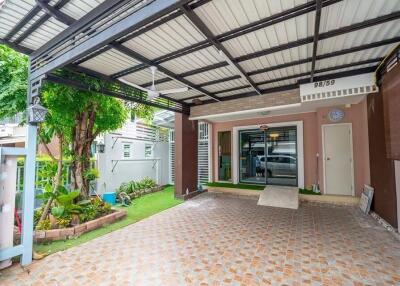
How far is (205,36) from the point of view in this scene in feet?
10.4

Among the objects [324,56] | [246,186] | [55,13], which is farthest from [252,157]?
[55,13]

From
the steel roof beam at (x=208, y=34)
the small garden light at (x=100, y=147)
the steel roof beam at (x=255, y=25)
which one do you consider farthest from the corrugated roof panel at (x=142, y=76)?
the small garden light at (x=100, y=147)

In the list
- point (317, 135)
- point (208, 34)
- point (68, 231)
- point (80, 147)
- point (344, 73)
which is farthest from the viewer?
point (317, 135)

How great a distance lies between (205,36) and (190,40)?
0.31 m

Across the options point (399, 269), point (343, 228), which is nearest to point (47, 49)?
point (399, 269)

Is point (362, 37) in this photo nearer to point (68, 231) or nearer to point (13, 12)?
point (13, 12)

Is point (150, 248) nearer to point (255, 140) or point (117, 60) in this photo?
point (117, 60)

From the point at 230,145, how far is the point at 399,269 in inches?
265

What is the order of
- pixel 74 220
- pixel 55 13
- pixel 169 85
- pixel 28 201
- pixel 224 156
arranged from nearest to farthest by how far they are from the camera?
1. pixel 55 13
2. pixel 28 201
3. pixel 74 220
4. pixel 169 85
5. pixel 224 156

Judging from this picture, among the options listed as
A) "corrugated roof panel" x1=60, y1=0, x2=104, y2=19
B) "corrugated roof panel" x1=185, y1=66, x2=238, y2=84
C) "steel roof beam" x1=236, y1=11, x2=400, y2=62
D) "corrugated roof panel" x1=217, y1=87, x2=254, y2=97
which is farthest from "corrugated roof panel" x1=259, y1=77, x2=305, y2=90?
"corrugated roof panel" x1=60, y1=0, x2=104, y2=19

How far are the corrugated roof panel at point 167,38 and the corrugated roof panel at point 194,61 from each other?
13.6 inches

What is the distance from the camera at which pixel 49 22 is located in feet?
9.57

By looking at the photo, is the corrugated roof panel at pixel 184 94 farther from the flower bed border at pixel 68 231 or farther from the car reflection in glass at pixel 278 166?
the car reflection in glass at pixel 278 166

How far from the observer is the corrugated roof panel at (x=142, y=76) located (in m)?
4.51
